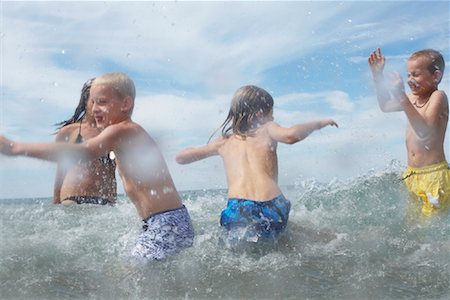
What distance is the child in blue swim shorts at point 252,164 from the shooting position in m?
4.08

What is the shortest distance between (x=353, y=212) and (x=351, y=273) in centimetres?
258

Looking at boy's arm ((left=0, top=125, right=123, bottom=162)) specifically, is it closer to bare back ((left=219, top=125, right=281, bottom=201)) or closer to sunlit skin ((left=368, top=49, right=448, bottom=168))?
bare back ((left=219, top=125, right=281, bottom=201))

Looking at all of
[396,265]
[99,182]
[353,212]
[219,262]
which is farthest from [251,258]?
[353,212]

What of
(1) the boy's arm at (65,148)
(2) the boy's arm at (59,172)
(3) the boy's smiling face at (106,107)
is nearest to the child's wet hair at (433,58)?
(3) the boy's smiling face at (106,107)

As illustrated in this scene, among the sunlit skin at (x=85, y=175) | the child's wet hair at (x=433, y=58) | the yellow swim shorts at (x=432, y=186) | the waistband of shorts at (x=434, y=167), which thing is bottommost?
the yellow swim shorts at (x=432, y=186)

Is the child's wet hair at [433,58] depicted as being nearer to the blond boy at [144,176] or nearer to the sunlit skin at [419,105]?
the sunlit skin at [419,105]

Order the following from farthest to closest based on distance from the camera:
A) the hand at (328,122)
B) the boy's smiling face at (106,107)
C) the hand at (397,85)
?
the hand at (397,85) < the boy's smiling face at (106,107) < the hand at (328,122)

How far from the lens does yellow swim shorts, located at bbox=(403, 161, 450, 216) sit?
4.83 m

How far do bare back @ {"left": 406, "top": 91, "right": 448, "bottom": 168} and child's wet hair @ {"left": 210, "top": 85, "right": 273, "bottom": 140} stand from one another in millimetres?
1469

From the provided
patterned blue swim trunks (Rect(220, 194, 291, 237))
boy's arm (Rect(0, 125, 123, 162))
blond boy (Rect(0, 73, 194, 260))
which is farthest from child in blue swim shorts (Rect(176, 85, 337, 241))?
boy's arm (Rect(0, 125, 123, 162))

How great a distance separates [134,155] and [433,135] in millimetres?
2645

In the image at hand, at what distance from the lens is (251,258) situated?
3.96 m

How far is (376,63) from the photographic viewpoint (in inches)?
186

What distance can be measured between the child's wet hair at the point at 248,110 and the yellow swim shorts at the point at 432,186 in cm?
156
